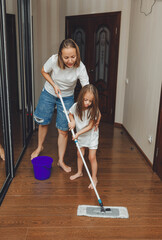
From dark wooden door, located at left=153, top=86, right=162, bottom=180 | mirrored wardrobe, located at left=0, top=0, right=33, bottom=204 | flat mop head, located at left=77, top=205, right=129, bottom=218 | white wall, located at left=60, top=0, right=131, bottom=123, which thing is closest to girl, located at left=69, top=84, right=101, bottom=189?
flat mop head, located at left=77, top=205, right=129, bottom=218

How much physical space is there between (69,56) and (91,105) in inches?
18.6

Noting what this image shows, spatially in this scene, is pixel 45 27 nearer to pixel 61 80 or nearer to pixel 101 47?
pixel 101 47

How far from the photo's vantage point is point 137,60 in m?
3.43

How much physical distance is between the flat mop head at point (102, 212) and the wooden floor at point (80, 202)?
0.04m

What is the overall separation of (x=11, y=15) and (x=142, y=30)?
1745mm

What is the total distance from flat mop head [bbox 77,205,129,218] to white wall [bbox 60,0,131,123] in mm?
2506

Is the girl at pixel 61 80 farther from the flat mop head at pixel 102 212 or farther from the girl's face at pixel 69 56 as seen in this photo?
the flat mop head at pixel 102 212

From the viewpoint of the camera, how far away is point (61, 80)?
2.33 m

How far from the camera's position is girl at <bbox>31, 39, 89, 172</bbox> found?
6.90 feet

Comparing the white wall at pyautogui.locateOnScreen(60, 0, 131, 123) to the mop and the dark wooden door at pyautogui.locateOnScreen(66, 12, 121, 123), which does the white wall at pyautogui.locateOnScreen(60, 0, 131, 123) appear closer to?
the dark wooden door at pyautogui.locateOnScreen(66, 12, 121, 123)

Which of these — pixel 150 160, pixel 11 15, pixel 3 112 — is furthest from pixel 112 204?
pixel 11 15

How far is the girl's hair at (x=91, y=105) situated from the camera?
6.61ft

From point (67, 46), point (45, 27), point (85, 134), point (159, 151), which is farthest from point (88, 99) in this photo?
point (45, 27)

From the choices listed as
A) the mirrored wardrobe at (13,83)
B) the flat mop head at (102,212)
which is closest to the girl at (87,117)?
the flat mop head at (102,212)
